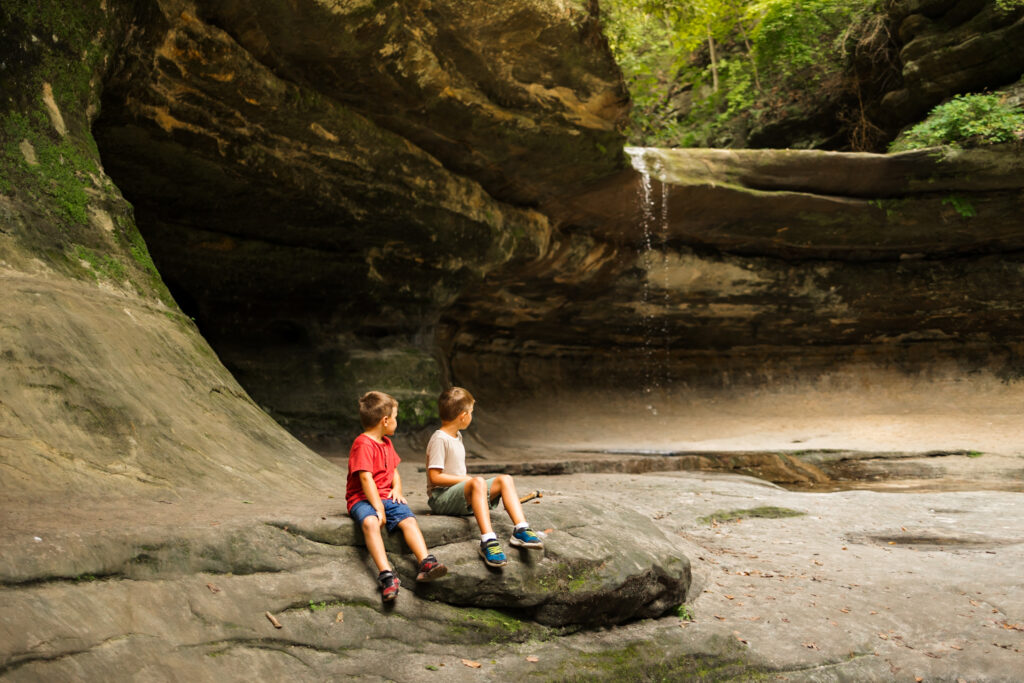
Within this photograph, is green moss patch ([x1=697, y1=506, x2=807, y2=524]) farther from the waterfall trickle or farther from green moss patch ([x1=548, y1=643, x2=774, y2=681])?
the waterfall trickle

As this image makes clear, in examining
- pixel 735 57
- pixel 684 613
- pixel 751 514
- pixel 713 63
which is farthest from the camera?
pixel 713 63

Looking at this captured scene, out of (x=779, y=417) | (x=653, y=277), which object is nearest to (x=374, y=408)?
(x=653, y=277)

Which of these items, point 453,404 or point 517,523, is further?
point 453,404

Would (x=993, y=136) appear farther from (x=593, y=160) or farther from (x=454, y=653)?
(x=454, y=653)

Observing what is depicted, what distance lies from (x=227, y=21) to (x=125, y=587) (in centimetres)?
514

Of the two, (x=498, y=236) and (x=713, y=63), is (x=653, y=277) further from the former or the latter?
(x=713, y=63)

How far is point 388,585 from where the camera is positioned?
304 cm

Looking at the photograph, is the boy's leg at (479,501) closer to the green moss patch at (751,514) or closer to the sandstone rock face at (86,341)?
the sandstone rock face at (86,341)

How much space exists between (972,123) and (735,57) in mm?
7091

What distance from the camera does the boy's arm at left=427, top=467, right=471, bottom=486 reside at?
140 inches

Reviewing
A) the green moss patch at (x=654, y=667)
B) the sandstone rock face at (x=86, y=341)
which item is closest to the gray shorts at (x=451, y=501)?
the green moss patch at (x=654, y=667)

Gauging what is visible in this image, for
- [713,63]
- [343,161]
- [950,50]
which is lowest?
[343,161]

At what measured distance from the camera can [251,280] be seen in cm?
962

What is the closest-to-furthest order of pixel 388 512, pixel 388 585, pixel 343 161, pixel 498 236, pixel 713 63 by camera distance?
pixel 388 585, pixel 388 512, pixel 343 161, pixel 498 236, pixel 713 63
